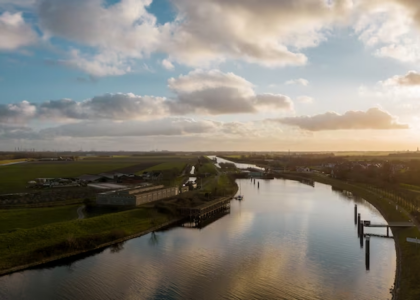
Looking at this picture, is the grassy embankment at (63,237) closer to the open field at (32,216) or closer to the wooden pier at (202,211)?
the open field at (32,216)

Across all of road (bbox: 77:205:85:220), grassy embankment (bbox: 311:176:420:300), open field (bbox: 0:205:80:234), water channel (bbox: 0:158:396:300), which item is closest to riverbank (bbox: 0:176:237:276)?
water channel (bbox: 0:158:396:300)

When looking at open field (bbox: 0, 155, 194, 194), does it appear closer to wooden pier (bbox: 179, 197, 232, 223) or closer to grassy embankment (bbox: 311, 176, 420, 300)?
wooden pier (bbox: 179, 197, 232, 223)

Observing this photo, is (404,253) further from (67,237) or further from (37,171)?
(37,171)

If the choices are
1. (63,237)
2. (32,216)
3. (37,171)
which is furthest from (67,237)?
(37,171)

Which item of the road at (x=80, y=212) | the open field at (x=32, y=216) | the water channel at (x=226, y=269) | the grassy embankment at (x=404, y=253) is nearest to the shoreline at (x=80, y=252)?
the water channel at (x=226, y=269)

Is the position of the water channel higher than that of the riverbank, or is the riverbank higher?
the riverbank

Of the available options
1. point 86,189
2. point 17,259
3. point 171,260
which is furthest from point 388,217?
point 86,189
